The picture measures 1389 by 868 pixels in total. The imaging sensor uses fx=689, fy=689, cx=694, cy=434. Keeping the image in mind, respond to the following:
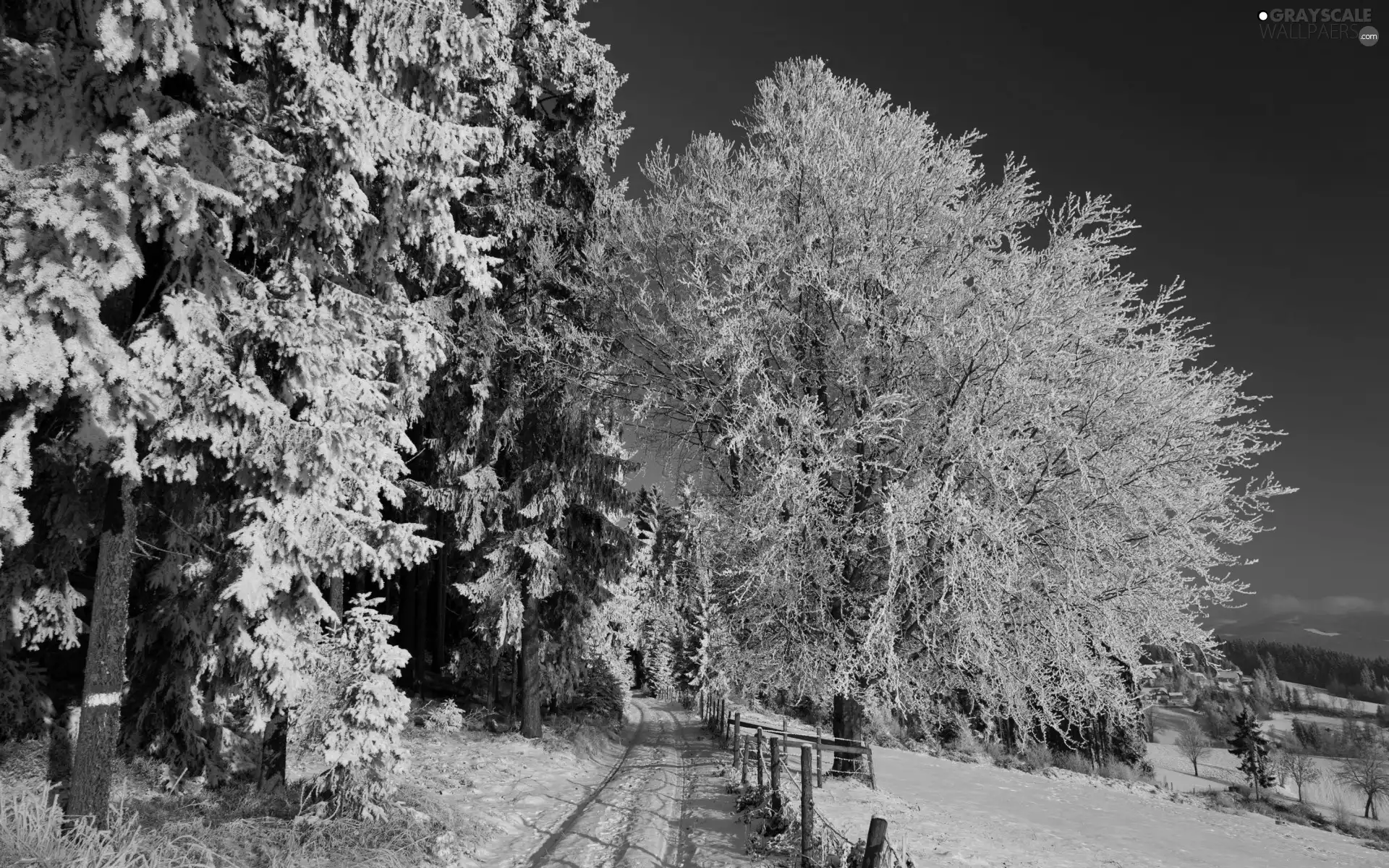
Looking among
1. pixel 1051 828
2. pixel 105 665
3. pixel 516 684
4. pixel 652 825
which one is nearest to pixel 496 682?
pixel 516 684

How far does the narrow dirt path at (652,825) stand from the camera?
25.6 feet

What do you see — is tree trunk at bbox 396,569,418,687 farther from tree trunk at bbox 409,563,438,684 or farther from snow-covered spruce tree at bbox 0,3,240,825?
snow-covered spruce tree at bbox 0,3,240,825

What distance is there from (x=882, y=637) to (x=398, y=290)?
27.3 ft

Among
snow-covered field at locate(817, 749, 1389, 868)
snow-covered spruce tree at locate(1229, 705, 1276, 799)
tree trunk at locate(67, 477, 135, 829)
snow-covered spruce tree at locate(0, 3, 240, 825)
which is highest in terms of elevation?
snow-covered spruce tree at locate(0, 3, 240, 825)

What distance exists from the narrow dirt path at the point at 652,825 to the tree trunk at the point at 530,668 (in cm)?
213

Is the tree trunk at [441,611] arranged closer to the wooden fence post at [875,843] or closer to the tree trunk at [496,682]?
the tree trunk at [496,682]

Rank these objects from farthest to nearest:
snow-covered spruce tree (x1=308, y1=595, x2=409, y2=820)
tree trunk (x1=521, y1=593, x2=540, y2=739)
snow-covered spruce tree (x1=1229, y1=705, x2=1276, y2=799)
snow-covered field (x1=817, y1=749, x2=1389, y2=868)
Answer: snow-covered spruce tree (x1=1229, y1=705, x2=1276, y2=799), tree trunk (x1=521, y1=593, x2=540, y2=739), snow-covered field (x1=817, y1=749, x2=1389, y2=868), snow-covered spruce tree (x1=308, y1=595, x2=409, y2=820)

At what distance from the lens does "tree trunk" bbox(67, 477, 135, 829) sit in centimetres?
649

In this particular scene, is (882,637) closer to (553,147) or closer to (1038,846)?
(1038,846)

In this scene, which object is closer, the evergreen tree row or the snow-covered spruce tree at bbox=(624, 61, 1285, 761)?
the evergreen tree row

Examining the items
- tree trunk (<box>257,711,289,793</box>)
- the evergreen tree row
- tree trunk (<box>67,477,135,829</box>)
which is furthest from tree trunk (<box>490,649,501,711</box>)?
tree trunk (<box>67,477,135,829</box>)

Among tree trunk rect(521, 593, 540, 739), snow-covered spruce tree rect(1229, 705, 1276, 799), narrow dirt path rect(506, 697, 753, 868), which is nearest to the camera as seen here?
narrow dirt path rect(506, 697, 753, 868)

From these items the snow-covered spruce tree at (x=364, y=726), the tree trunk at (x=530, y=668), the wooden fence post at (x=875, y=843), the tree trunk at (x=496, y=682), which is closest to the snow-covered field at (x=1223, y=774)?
the tree trunk at (x=496, y=682)

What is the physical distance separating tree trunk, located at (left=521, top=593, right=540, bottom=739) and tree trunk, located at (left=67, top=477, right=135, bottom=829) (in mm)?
8441
